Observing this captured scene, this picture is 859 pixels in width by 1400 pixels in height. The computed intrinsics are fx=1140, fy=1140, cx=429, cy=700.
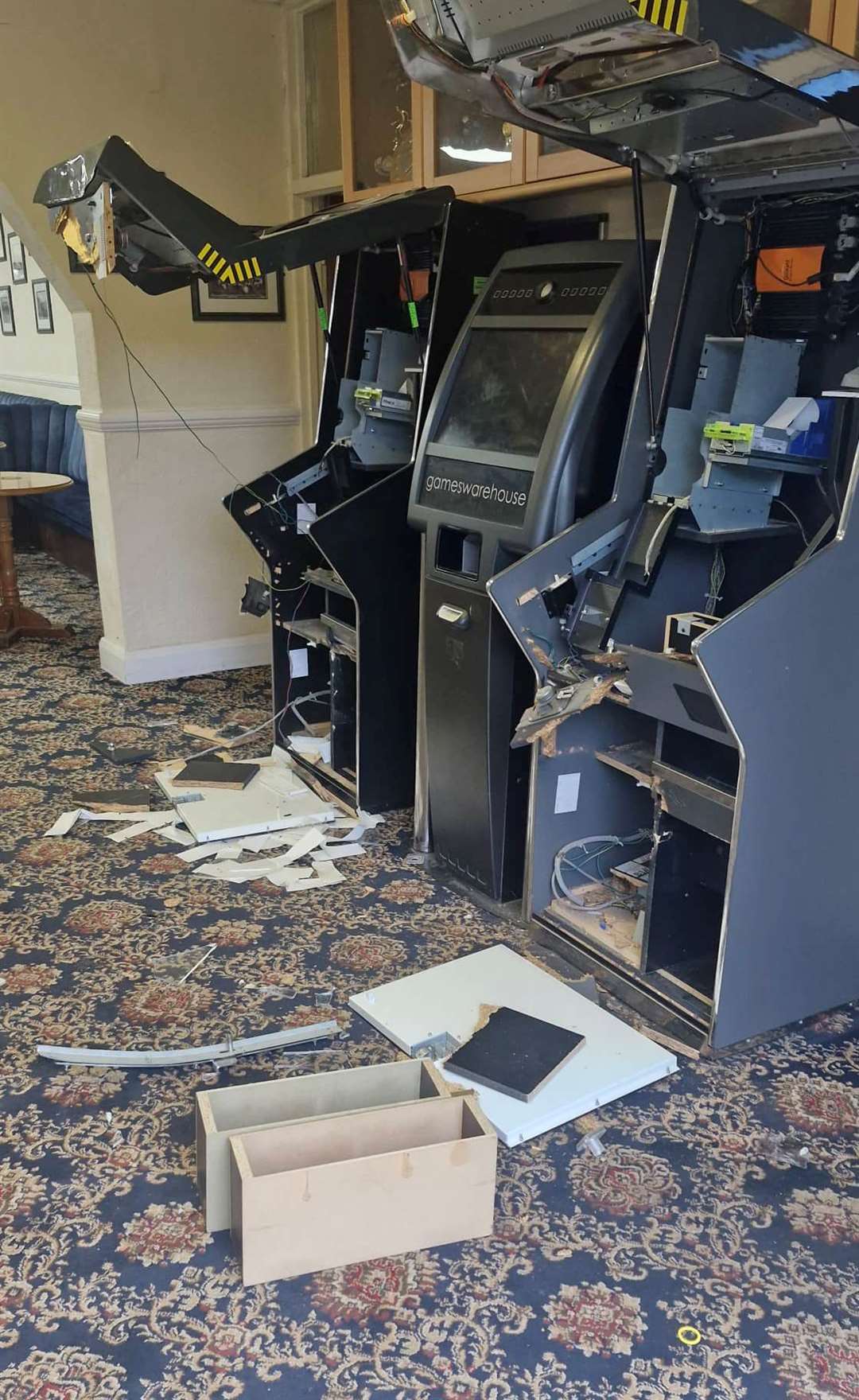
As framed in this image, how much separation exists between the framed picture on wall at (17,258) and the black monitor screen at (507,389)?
588cm

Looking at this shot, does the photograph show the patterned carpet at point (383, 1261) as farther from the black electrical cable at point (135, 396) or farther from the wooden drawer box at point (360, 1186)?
the black electrical cable at point (135, 396)

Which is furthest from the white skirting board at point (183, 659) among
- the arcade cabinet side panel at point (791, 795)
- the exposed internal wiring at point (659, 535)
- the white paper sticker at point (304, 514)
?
the arcade cabinet side panel at point (791, 795)

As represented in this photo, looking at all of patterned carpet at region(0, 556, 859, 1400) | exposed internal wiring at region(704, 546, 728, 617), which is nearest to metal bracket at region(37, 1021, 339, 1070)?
patterned carpet at region(0, 556, 859, 1400)

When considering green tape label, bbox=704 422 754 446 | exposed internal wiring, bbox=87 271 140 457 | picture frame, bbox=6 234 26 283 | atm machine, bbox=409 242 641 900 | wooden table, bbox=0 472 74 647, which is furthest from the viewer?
picture frame, bbox=6 234 26 283

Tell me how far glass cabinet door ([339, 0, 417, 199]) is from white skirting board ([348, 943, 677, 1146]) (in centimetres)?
252

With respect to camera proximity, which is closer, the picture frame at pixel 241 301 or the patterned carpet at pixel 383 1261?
the patterned carpet at pixel 383 1261

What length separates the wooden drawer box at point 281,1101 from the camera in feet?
6.43

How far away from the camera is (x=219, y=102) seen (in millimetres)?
4664

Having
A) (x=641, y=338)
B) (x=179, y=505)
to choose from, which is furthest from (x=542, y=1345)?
(x=179, y=505)

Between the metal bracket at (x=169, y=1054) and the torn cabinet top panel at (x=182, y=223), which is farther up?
the torn cabinet top panel at (x=182, y=223)

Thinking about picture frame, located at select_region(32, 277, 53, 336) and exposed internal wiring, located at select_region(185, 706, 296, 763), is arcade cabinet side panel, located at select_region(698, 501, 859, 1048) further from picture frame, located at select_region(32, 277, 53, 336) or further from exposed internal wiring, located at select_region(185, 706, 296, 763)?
picture frame, located at select_region(32, 277, 53, 336)

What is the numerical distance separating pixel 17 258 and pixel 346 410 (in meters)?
5.27

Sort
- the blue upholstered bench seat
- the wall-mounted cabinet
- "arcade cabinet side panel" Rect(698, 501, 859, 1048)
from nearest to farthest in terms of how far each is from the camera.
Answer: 1. "arcade cabinet side panel" Rect(698, 501, 859, 1048)
2. the wall-mounted cabinet
3. the blue upholstered bench seat

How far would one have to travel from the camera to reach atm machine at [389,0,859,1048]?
2148mm
